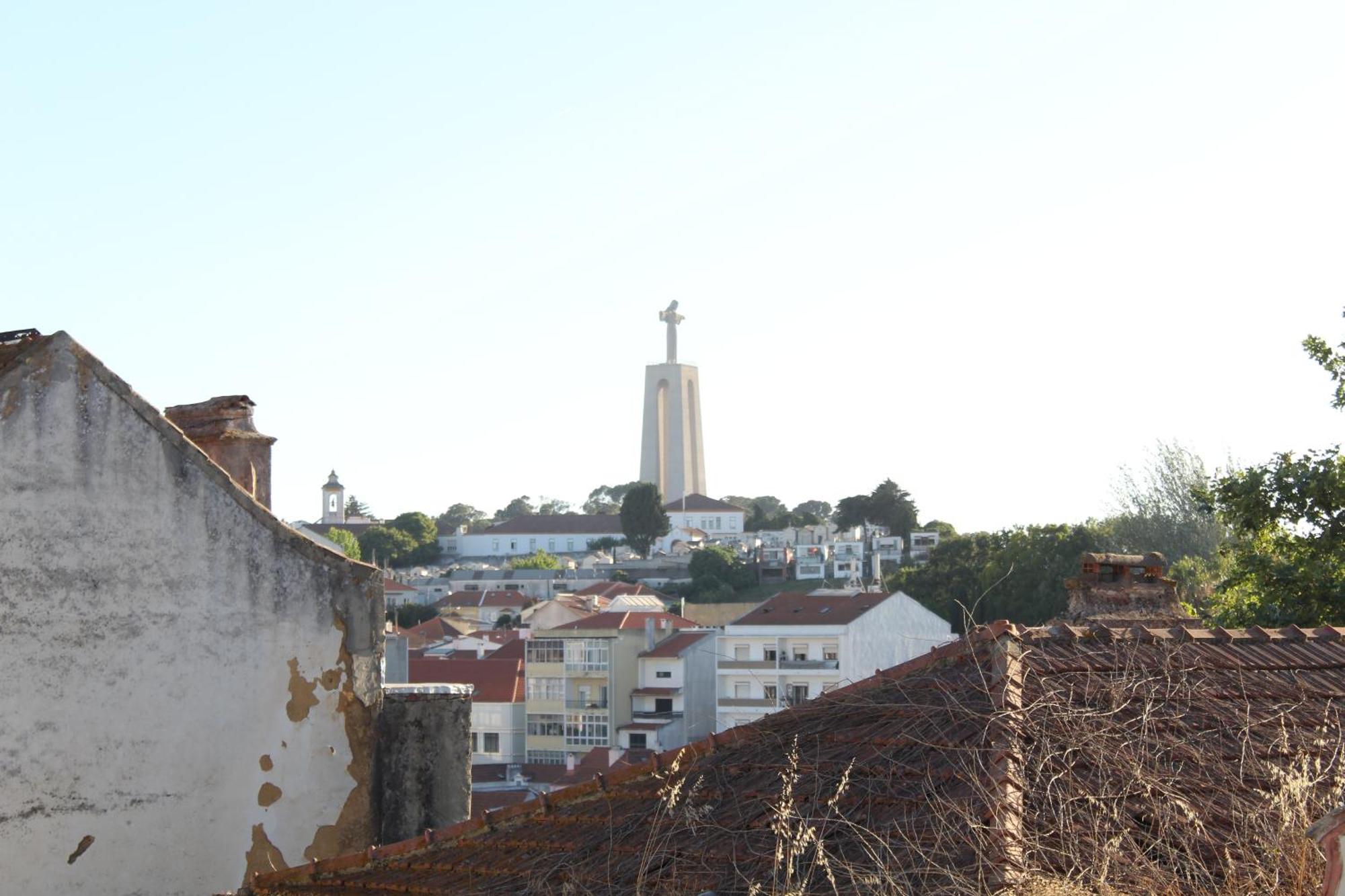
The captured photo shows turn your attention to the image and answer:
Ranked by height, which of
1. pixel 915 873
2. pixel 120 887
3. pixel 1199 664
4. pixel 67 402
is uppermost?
pixel 67 402

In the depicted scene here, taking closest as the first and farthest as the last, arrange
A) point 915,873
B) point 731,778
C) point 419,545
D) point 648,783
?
1. point 915,873
2. point 731,778
3. point 648,783
4. point 419,545

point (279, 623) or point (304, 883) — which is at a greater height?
point (279, 623)

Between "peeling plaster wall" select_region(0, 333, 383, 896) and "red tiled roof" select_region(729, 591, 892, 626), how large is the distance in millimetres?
41905

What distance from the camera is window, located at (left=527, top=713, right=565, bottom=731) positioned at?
5803 centimetres

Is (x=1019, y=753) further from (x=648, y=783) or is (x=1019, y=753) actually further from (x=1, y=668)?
(x=1, y=668)

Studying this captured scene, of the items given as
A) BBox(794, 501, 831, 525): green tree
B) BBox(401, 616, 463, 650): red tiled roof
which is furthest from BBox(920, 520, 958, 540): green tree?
BBox(794, 501, 831, 525): green tree

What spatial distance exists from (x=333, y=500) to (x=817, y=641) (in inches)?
4572

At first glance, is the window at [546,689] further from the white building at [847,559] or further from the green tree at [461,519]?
the green tree at [461,519]

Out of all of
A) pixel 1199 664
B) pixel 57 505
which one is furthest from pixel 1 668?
pixel 1199 664

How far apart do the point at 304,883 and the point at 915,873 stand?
3.22 meters

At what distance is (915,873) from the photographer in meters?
4.97

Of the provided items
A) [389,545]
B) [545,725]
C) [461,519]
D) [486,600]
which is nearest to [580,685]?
[545,725]

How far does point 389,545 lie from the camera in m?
143

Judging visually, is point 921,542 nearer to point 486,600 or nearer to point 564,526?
point 486,600
